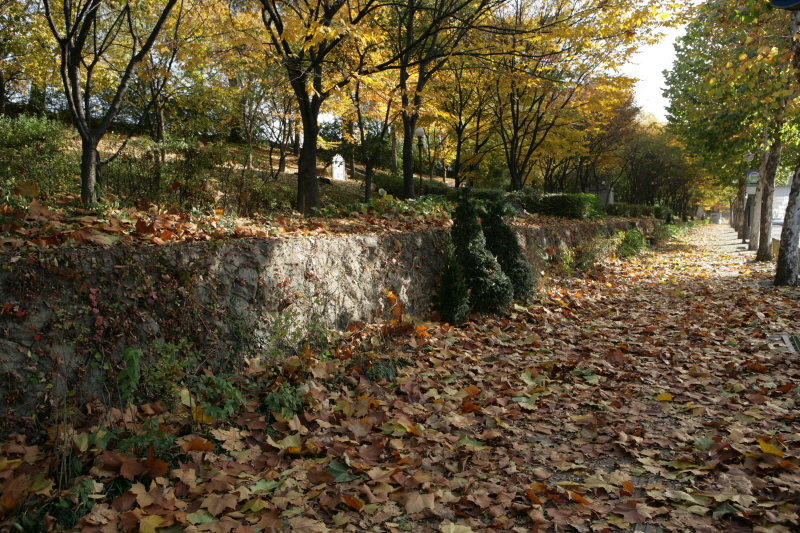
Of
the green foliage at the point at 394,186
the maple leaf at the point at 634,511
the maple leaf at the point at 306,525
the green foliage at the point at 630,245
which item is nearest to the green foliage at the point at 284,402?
the maple leaf at the point at 306,525


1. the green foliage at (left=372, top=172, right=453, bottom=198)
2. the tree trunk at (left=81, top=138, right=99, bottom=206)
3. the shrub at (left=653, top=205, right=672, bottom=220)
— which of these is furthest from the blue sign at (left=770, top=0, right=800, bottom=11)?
the shrub at (left=653, top=205, right=672, bottom=220)

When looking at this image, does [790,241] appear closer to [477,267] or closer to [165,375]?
[477,267]

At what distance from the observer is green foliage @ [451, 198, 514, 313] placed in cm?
696

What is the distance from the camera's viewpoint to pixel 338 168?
23984 millimetres

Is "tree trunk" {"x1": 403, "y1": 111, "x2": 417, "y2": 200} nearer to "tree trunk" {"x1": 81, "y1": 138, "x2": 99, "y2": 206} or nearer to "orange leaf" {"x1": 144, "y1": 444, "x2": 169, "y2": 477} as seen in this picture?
"tree trunk" {"x1": 81, "y1": 138, "x2": 99, "y2": 206}

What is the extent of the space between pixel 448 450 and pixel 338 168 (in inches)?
854

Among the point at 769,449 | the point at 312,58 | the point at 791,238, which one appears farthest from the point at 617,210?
the point at 769,449

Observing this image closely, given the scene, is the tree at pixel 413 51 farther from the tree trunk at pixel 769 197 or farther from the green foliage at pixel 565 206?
→ the tree trunk at pixel 769 197

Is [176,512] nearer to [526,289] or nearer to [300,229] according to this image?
[300,229]

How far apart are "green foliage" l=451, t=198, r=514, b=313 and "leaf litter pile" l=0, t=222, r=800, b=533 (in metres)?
1.50

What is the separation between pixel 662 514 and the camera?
2.54 metres

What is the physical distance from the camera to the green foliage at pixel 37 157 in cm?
828

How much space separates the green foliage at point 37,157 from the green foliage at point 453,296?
650cm

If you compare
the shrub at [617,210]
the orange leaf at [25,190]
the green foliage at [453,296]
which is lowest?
the green foliage at [453,296]
